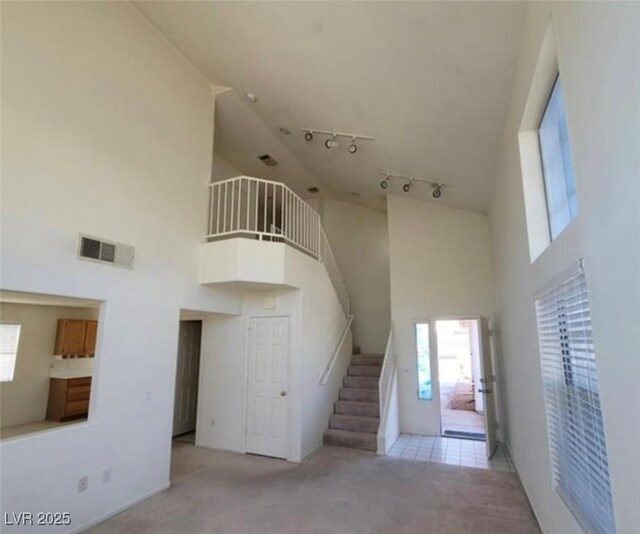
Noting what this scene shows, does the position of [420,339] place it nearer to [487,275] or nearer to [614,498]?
[487,275]

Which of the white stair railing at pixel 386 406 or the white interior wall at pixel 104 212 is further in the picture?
the white stair railing at pixel 386 406

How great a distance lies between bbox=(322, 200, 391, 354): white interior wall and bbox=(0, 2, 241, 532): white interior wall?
432 cm

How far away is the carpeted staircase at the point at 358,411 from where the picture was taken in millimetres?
5582

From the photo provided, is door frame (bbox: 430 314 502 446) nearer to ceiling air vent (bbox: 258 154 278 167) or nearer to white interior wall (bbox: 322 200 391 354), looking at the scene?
white interior wall (bbox: 322 200 391 354)

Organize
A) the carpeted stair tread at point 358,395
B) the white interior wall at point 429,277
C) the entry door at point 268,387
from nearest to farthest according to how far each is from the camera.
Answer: the entry door at point 268,387 < the carpeted stair tread at point 358,395 < the white interior wall at point 429,277

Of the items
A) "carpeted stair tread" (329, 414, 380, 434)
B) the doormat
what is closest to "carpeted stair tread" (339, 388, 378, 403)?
"carpeted stair tread" (329, 414, 380, 434)

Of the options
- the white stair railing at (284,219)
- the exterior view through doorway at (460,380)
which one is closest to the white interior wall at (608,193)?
the white stair railing at (284,219)

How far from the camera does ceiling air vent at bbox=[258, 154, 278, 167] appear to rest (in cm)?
679

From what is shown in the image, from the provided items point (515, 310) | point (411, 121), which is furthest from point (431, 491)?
point (411, 121)

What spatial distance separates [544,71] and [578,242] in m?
1.28

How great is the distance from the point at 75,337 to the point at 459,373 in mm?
8700

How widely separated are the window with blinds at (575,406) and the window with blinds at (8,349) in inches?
222

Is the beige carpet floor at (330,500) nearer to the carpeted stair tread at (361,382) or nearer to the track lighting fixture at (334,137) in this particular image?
the carpeted stair tread at (361,382)

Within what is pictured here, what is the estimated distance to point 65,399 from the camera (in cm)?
454
